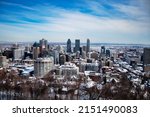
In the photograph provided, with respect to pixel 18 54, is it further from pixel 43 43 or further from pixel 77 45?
pixel 77 45

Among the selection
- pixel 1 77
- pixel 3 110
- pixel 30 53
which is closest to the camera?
pixel 3 110

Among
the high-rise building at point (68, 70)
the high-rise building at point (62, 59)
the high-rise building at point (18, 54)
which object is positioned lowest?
the high-rise building at point (68, 70)

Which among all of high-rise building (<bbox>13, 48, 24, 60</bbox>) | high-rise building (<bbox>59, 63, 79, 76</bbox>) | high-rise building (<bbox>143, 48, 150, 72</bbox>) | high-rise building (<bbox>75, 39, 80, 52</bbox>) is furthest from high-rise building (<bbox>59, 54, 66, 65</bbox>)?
high-rise building (<bbox>143, 48, 150, 72</bbox>)

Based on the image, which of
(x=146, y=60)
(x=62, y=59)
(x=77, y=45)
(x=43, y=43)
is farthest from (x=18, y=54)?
(x=146, y=60)

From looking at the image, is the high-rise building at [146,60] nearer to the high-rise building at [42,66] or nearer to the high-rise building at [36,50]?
the high-rise building at [42,66]

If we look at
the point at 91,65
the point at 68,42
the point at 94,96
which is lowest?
the point at 94,96

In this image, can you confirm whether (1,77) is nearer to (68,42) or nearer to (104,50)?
(68,42)

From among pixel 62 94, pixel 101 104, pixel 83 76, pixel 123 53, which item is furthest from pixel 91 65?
pixel 101 104

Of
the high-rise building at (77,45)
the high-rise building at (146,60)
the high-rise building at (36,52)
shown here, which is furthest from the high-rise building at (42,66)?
the high-rise building at (146,60)
